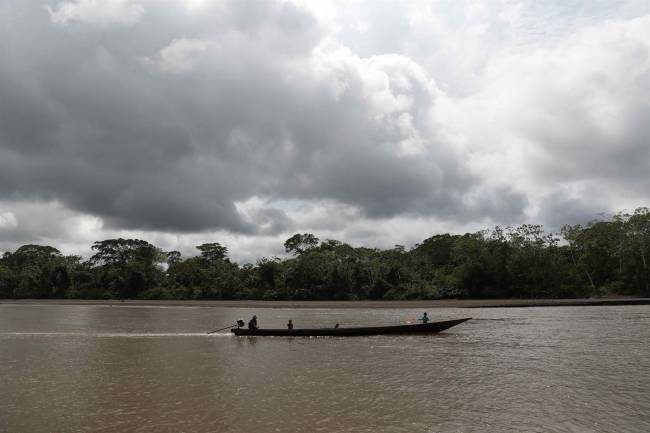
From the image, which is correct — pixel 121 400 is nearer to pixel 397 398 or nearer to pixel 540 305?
pixel 397 398

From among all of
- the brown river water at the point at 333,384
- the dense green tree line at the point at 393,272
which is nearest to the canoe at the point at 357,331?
the brown river water at the point at 333,384

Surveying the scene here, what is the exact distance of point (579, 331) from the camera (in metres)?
29.2

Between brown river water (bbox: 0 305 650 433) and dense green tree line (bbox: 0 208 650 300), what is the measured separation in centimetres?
4204

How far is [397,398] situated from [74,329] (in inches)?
1200

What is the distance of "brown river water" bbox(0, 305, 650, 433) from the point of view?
38.0 feet

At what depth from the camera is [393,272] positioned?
2950 inches

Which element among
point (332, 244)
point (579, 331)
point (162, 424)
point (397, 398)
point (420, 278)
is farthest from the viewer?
point (332, 244)

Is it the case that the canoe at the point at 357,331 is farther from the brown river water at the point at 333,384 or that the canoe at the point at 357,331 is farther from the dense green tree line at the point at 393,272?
the dense green tree line at the point at 393,272

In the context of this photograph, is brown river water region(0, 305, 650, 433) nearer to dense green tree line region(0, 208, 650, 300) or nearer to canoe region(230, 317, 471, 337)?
canoe region(230, 317, 471, 337)

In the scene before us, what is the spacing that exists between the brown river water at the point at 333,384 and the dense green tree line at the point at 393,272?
138 ft

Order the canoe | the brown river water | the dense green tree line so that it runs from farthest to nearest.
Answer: the dense green tree line, the canoe, the brown river water

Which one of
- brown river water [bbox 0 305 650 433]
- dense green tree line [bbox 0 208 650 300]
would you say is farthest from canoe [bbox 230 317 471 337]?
dense green tree line [bbox 0 208 650 300]

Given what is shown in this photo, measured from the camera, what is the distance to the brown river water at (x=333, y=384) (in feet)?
38.0

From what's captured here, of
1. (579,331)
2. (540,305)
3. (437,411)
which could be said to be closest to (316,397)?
(437,411)
